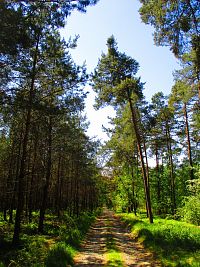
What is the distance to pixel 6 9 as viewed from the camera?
1002 cm

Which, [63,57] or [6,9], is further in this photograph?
[63,57]

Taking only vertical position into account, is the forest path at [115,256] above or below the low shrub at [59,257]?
below

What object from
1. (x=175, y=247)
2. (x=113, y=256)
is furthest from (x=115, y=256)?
(x=175, y=247)

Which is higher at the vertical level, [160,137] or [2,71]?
[160,137]

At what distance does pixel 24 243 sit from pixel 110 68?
47.9ft

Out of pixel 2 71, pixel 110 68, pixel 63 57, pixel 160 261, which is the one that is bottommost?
pixel 160 261

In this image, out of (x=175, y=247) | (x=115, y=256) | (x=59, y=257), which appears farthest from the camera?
(x=115, y=256)

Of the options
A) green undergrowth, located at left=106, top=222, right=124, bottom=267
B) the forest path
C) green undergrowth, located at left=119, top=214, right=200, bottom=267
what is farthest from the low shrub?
green undergrowth, located at left=119, top=214, right=200, bottom=267

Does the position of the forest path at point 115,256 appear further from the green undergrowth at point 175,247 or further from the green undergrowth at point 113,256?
the green undergrowth at point 175,247

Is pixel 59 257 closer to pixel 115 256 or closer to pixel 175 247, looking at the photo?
pixel 115 256

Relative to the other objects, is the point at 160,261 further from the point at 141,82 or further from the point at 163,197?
the point at 163,197

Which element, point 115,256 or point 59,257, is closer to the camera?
point 59,257

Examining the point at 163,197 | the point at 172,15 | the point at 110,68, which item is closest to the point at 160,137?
the point at 163,197

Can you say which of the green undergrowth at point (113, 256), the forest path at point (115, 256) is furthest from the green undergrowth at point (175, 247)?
the green undergrowth at point (113, 256)
